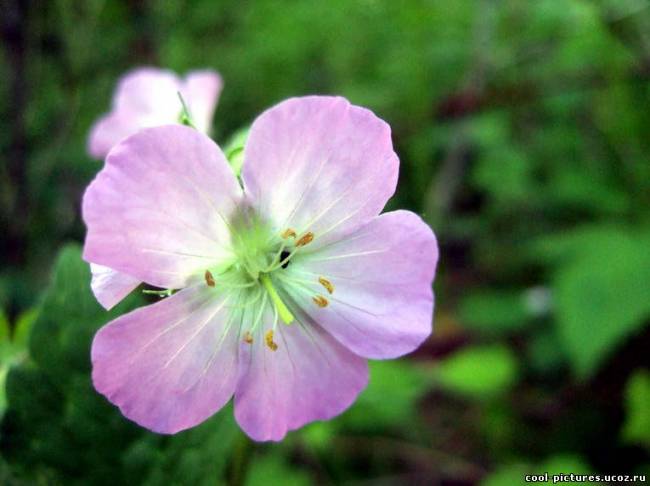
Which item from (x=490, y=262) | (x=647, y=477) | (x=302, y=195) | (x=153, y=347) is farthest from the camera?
(x=490, y=262)

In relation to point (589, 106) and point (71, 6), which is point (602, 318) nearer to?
point (589, 106)

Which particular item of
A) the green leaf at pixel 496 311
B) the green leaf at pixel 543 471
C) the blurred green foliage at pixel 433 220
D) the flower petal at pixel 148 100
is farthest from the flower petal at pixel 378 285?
the green leaf at pixel 496 311

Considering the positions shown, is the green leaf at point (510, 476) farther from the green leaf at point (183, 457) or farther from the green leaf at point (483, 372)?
the green leaf at point (183, 457)

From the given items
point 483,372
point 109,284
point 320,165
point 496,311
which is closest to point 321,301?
point 320,165

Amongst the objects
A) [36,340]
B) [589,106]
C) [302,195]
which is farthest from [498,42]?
[36,340]

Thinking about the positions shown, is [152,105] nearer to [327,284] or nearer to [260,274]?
Result: [260,274]

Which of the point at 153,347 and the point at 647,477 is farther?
the point at 647,477
